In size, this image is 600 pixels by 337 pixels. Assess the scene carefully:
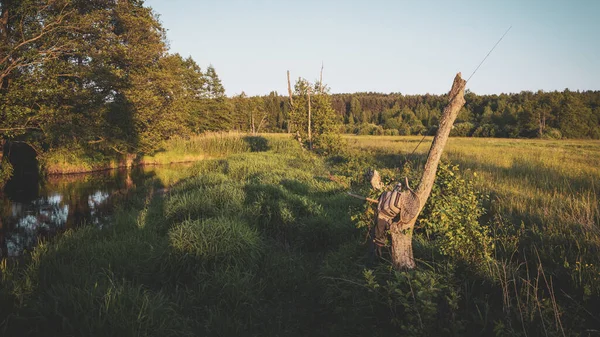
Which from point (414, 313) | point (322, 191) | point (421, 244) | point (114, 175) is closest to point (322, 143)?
point (322, 191)

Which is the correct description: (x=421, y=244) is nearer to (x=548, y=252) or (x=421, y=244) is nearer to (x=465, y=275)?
(x=465, y=275)

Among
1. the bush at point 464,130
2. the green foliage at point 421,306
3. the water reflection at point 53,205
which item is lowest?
the water reflection at point 53,205

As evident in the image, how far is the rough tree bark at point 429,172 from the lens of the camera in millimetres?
3277

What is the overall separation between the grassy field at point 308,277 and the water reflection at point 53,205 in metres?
2.03

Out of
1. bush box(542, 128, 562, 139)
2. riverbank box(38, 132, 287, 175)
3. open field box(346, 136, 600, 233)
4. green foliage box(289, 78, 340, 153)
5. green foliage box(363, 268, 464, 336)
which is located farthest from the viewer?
bush box(542, 128, 562, 139)

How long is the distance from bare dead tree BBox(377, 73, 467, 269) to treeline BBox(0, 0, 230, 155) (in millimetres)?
14076

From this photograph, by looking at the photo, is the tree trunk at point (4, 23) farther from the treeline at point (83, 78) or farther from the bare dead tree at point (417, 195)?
the bare dead tree at point (417, 195)

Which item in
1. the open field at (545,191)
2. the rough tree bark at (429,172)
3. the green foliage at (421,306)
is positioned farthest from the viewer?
the open field at (545,191)

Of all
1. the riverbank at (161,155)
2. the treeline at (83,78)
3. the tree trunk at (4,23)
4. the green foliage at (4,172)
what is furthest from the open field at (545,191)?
the riverbank at (161,155)

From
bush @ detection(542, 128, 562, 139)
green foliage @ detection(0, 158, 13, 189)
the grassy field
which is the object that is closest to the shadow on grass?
green foliage @ detection(0, 158, 13, 189)

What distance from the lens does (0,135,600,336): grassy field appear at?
3.13 meters

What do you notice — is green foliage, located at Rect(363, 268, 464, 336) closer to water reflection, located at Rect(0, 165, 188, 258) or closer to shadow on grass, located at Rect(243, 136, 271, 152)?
water reflection, located at Rect(0, 165, 188, 258)

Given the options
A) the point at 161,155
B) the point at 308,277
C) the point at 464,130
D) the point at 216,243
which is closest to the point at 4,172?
the point at 161,155

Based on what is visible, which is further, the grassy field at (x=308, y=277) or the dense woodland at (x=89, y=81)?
the dense woodland at (x=89, y=81)
